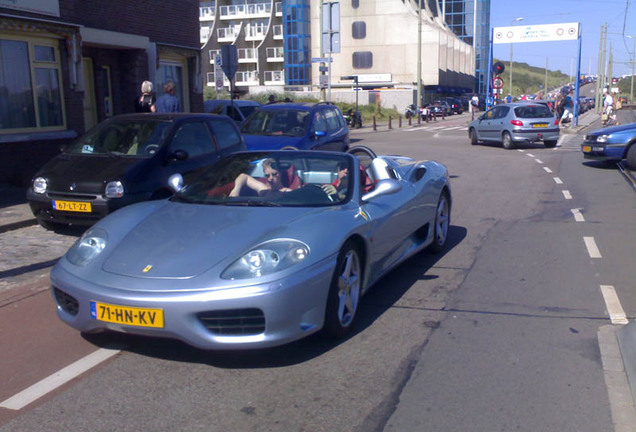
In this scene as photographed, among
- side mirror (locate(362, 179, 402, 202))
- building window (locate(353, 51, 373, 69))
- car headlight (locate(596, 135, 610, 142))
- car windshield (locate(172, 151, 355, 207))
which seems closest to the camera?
car windshield (locate(172, 151, 355, 207))

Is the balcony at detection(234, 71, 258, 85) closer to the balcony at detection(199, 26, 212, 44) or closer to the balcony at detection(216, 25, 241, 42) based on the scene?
the balcony at detection(216, 25, 241, 42)

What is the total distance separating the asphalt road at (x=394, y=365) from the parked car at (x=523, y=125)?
48.5 ft

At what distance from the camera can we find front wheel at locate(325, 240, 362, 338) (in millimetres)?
4434

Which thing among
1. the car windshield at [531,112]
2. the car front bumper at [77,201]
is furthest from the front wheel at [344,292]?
the car windshield at [531,112]

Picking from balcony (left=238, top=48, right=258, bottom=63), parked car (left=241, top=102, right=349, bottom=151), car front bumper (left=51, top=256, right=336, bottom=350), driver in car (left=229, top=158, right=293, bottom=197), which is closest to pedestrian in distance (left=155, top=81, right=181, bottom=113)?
parked car (left=241, top=102, right=349, bottom=151)

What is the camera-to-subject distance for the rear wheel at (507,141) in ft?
71.3

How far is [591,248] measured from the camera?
7641mm

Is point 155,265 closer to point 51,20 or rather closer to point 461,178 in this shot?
point 51,20

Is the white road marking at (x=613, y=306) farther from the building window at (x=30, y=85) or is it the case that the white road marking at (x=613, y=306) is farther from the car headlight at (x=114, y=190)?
the building window at (x=30, y=85)

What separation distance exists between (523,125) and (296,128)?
1146cm

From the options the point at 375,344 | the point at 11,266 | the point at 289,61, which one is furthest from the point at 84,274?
the point at 289,61

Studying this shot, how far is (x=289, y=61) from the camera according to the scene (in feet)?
218

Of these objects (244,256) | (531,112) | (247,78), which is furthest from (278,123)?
(247,78)

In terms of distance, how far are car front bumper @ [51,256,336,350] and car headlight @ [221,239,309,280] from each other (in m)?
0.10
